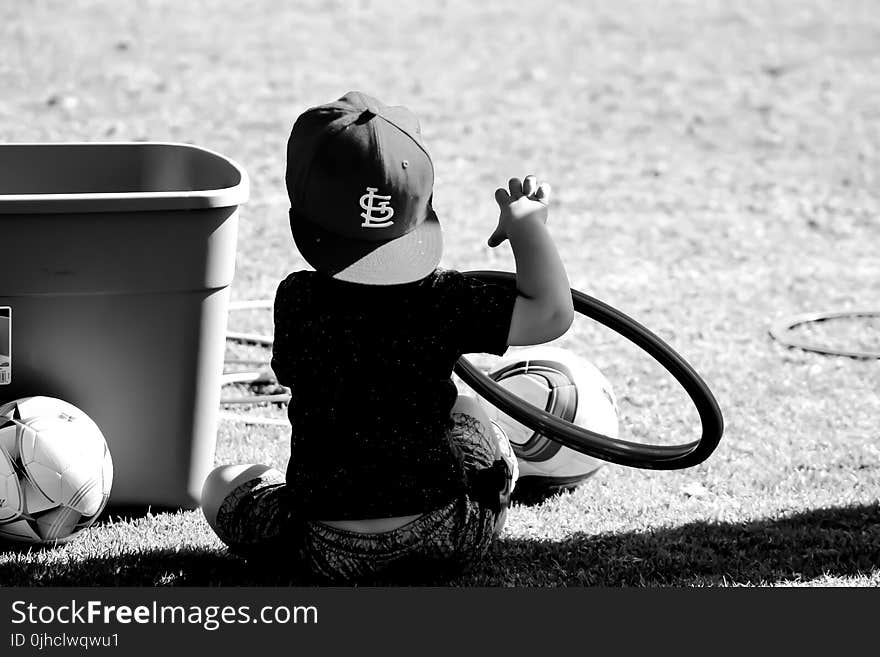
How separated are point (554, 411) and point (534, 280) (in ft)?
3.57

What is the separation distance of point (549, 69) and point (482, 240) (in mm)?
4890

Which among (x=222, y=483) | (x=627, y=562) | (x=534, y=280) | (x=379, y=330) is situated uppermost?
(x=534, y=280)

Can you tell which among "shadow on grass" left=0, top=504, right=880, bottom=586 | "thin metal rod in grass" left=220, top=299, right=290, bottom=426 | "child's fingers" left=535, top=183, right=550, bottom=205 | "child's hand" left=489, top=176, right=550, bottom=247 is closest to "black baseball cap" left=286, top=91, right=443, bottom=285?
"child's hand" left=489, top=176, right=550, bottom=247

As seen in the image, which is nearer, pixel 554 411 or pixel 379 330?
pixel 379 330

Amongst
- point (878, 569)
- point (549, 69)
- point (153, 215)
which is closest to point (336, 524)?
point (153, 215)

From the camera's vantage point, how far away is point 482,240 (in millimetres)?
6836

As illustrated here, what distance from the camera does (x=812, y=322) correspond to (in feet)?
18.7

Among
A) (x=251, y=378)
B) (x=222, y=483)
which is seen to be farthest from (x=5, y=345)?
(x=251, y=378)

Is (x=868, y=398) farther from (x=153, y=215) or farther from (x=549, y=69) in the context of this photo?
(x=549, y=69)

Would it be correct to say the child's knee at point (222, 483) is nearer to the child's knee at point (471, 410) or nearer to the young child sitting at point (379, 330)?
the young child sitting at point (379, 330)

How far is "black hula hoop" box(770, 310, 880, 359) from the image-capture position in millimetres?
5305

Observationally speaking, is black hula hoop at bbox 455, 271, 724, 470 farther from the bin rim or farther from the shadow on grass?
the bin rim

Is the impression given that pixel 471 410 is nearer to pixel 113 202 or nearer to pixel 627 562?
pixel 627 562

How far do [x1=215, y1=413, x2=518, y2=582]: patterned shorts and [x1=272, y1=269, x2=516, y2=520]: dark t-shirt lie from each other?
0.18ft
